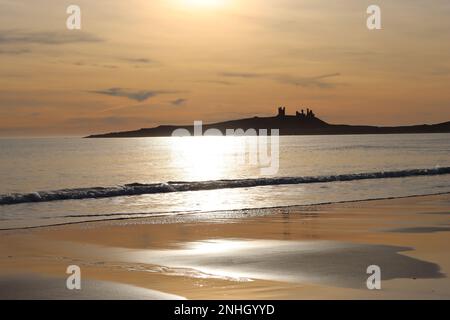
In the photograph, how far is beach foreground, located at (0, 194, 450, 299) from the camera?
444 inches

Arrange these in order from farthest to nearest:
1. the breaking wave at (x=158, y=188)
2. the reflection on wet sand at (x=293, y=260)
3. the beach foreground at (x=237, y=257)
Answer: the breaking wave at (x=158, y=188) < the reflection on wet sand at (x=293, y=260) < the beach foreground at (x=237, y=257)

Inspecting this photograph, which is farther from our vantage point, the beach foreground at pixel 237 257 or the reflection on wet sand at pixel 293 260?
the reflection on wet sand at pixel 293 260

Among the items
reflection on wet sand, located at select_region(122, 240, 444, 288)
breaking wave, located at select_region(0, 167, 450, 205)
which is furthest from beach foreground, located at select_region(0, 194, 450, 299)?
breaking wave, located at select_region(0, 167, 450, 205)

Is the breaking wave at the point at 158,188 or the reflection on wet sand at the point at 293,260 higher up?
the reflection on wet sand at the point at 293,260

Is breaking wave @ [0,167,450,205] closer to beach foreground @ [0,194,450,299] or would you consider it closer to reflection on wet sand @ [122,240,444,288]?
beach foreground @ [0,194,450,299]

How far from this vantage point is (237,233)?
1867cm

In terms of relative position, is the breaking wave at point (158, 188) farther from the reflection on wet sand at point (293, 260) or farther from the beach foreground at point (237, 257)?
the reflection on wet sand at point (293, 260)

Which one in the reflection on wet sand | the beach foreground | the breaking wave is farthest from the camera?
the breaking wave

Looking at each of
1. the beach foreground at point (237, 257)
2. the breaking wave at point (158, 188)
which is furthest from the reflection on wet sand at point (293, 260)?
the breaking wave at point (158, 188)

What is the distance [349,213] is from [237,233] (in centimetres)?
651

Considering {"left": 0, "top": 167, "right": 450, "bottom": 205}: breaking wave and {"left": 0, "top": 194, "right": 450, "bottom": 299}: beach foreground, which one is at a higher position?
{"left": 0, "top": 194, "right": 450, "bottom": 299}: beach foreground

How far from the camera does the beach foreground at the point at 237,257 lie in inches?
444

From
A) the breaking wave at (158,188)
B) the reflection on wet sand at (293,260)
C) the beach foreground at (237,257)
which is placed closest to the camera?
the beach foreground at (237,257)

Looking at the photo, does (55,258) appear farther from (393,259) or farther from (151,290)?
(393,259)
